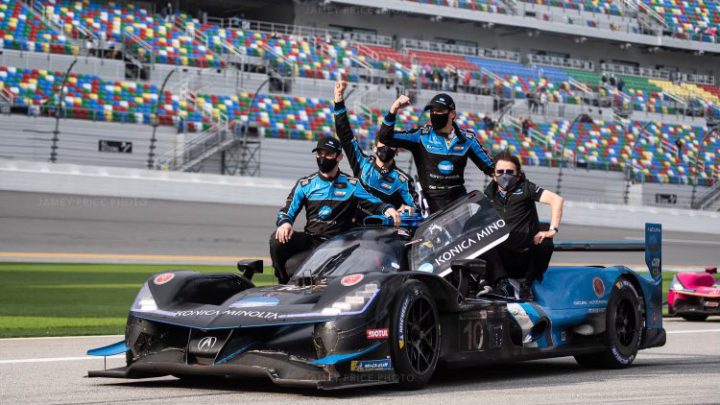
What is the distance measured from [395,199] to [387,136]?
1337 millimetres

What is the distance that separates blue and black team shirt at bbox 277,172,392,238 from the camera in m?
8.15

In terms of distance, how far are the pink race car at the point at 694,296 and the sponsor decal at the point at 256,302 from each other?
9061mm

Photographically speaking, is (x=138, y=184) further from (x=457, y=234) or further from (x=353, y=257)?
(x=353, y=257)

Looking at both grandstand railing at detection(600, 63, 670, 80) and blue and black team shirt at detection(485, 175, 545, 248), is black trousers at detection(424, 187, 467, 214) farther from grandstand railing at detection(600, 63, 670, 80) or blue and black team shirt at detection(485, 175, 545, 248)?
grandstand railing at detection(600, 63, 670, 80)

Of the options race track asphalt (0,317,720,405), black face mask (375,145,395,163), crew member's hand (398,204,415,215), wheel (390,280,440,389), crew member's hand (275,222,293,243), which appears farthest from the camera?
black face mask (375,145,395,163)

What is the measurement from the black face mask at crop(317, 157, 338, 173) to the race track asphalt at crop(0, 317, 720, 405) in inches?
63.4

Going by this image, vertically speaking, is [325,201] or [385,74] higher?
[385,74]

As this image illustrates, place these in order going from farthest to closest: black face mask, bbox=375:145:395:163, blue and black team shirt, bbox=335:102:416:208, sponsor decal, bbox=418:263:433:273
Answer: black face mask, bbox=375:145:395:163, blue and black team shirt, bbox=335:102:416:208, sponsor decal, bbox=418:263:433:273

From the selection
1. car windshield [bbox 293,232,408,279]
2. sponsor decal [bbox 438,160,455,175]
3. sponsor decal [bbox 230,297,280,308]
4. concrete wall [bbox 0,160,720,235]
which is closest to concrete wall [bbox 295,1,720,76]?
Result: concrete wall [bbox 0,160,720,235]

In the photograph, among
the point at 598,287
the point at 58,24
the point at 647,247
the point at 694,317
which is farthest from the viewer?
the point at 58,24

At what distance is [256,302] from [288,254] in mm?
1243

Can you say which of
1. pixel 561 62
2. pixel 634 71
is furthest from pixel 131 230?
pixel 634 71

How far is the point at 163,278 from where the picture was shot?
7176mm

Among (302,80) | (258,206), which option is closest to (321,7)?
(302,80)
